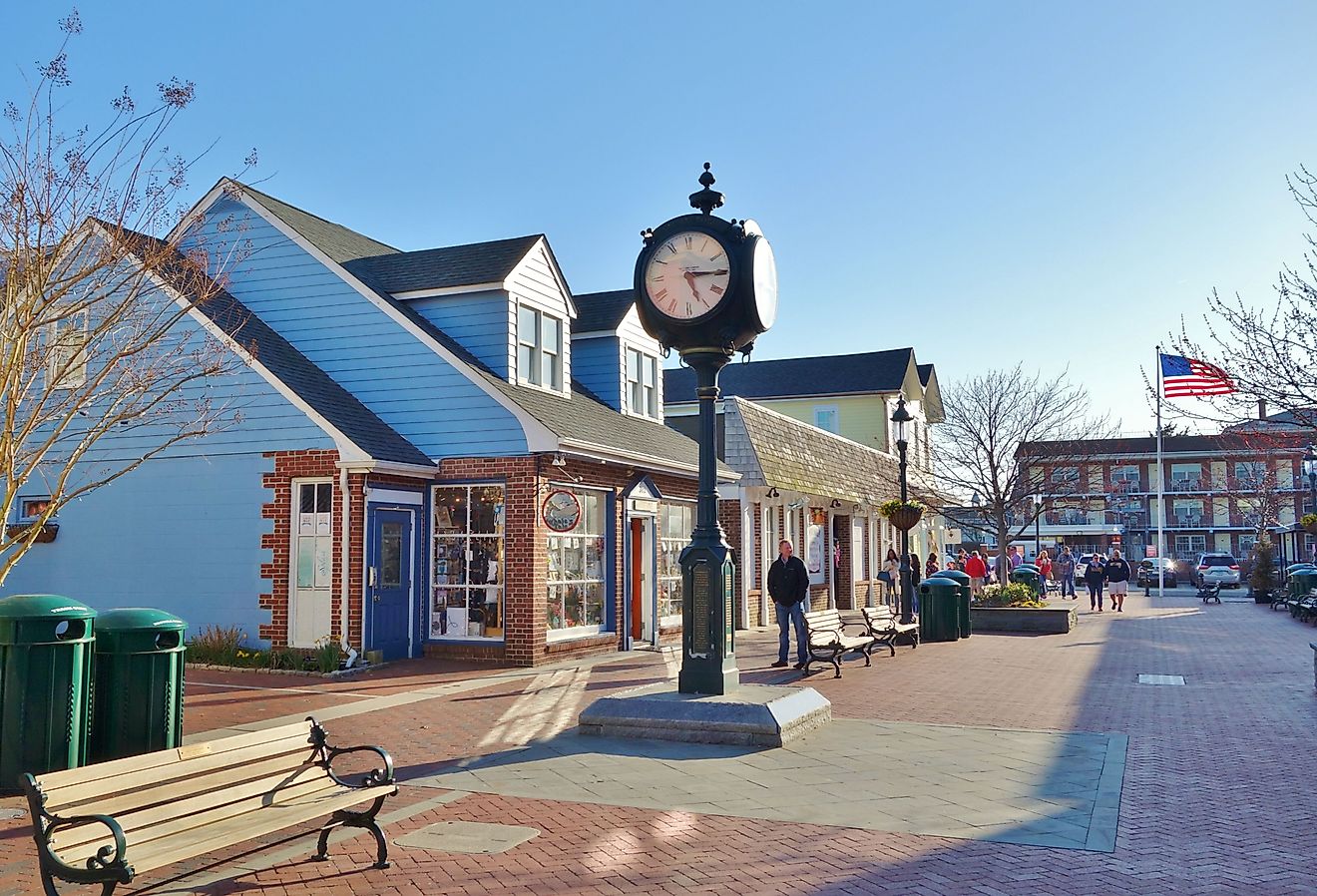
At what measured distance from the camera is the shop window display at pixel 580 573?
16641mm

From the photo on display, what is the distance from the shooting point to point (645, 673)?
1509 centimetres

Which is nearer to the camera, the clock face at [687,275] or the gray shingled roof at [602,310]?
the clock face at [687,275]

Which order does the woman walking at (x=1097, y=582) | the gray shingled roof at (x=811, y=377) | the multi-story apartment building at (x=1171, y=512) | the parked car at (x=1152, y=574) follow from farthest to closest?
the multi-story apartment building at (x=1171, y=512) → the parked car at (x=1152, y=574) → the gray shingled roof at (x=811, y=377) → the woman walking at (x=1097, y=582)

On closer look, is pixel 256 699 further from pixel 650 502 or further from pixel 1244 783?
pixel 1244 783

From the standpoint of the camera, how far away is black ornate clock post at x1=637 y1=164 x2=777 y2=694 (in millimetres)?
10109

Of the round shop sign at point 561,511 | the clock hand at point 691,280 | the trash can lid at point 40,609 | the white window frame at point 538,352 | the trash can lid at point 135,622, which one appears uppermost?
the white window frame at point 538,352

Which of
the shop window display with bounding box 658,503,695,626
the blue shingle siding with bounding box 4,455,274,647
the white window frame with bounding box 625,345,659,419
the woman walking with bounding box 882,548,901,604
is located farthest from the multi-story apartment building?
the blue shingle siding with bounding box 4,455,274,647

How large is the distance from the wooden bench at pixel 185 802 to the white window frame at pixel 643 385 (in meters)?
15.6

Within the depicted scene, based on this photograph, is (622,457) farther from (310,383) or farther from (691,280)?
(691,280)

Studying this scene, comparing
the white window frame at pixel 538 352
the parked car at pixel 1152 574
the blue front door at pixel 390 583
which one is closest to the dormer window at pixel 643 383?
the white window frame at pixel 538 352

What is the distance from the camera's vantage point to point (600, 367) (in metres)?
21.6

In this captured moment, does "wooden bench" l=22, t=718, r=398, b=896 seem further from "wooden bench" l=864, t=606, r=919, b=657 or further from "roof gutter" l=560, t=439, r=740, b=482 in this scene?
"wooden bench" l=864, t=606, r=919, b=657

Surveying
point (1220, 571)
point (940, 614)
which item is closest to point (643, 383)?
point (940, 614)

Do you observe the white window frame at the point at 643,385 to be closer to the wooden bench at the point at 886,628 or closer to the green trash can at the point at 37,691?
the wooden bench at the point at 886,628
